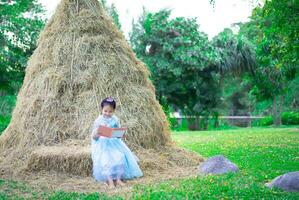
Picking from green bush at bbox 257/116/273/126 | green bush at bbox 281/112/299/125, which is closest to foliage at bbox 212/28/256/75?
green bush at bbox 257/116/273/126

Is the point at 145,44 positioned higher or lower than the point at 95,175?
higher

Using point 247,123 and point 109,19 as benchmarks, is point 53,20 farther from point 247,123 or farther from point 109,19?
point 247,123

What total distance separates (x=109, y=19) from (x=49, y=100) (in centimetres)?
258

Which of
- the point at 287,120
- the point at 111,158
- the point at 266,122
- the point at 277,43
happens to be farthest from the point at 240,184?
the point at 287,120

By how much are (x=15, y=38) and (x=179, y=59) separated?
33.5ft

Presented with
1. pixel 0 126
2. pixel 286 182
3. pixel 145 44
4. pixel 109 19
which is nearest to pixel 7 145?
pixel 109 19

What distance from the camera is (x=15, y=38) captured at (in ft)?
60.2

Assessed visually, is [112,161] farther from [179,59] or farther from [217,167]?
[179,59]

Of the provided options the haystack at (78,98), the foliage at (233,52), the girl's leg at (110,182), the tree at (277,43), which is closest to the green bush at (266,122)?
the tree at (277,43)

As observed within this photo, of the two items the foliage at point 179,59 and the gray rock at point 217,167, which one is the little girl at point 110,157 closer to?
the gray rock at point 217,167

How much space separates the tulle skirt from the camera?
8055 mm

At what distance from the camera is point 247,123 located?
3991 cm

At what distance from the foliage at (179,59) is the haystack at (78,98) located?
1517 centimetres

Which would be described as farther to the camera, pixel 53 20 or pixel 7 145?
pixel 53 20
